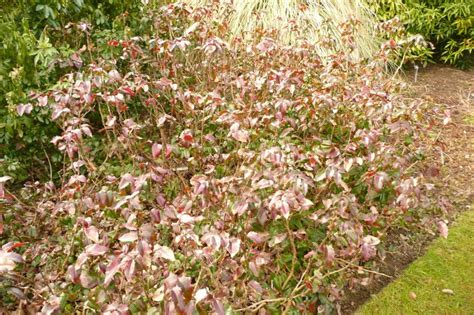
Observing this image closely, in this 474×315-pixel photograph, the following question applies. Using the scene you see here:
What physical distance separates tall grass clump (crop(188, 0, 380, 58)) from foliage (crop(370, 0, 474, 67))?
30 cm

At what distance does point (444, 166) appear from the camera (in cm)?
327

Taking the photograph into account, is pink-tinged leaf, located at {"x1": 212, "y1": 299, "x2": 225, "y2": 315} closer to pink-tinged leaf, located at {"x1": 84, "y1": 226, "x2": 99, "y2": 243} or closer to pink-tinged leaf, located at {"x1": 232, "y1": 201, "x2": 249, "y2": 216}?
pink-tinged leaf, located at {"x1": 232, "y1": 201, "x2": 249, "y2": 216}

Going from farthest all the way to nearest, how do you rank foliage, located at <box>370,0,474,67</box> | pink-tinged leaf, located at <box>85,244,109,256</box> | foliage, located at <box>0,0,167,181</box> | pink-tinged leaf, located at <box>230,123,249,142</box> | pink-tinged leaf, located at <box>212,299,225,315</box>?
foliage, located at <box>370,0,474,67</box> < foliage, located at <box>0,0,167,181</box> < pink-tinged leaf, located at <box>230,123,249,142</box> < pink-tinged leaf, located at <box>85,244,109,256</box> < pink-tinged leaf, located at <box>212,299,225,315</box>

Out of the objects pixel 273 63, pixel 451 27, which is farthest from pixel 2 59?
pixel 451 27

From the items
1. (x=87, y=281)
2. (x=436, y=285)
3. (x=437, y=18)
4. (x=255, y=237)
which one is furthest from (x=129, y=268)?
(x=437, y=18)

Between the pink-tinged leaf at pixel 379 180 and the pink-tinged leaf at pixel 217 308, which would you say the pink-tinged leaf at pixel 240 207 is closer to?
the pink-tinged leaf at pixel 217 308

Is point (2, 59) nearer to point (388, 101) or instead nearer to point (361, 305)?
point (388, 101)

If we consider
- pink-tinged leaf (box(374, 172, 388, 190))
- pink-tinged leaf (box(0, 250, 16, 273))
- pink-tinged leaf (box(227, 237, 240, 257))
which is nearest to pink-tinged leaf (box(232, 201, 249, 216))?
Answer: pink-tinged leaf (box(227, 237, 240, 257))

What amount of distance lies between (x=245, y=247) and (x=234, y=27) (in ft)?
8.83

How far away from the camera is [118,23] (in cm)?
303

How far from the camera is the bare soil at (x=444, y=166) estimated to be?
2.29 meters

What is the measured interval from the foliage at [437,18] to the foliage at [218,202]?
74.3 inches

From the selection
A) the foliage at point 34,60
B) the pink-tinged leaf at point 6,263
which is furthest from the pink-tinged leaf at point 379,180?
the foliage at point 34,60

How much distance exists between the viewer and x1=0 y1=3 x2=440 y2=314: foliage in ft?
5.42
